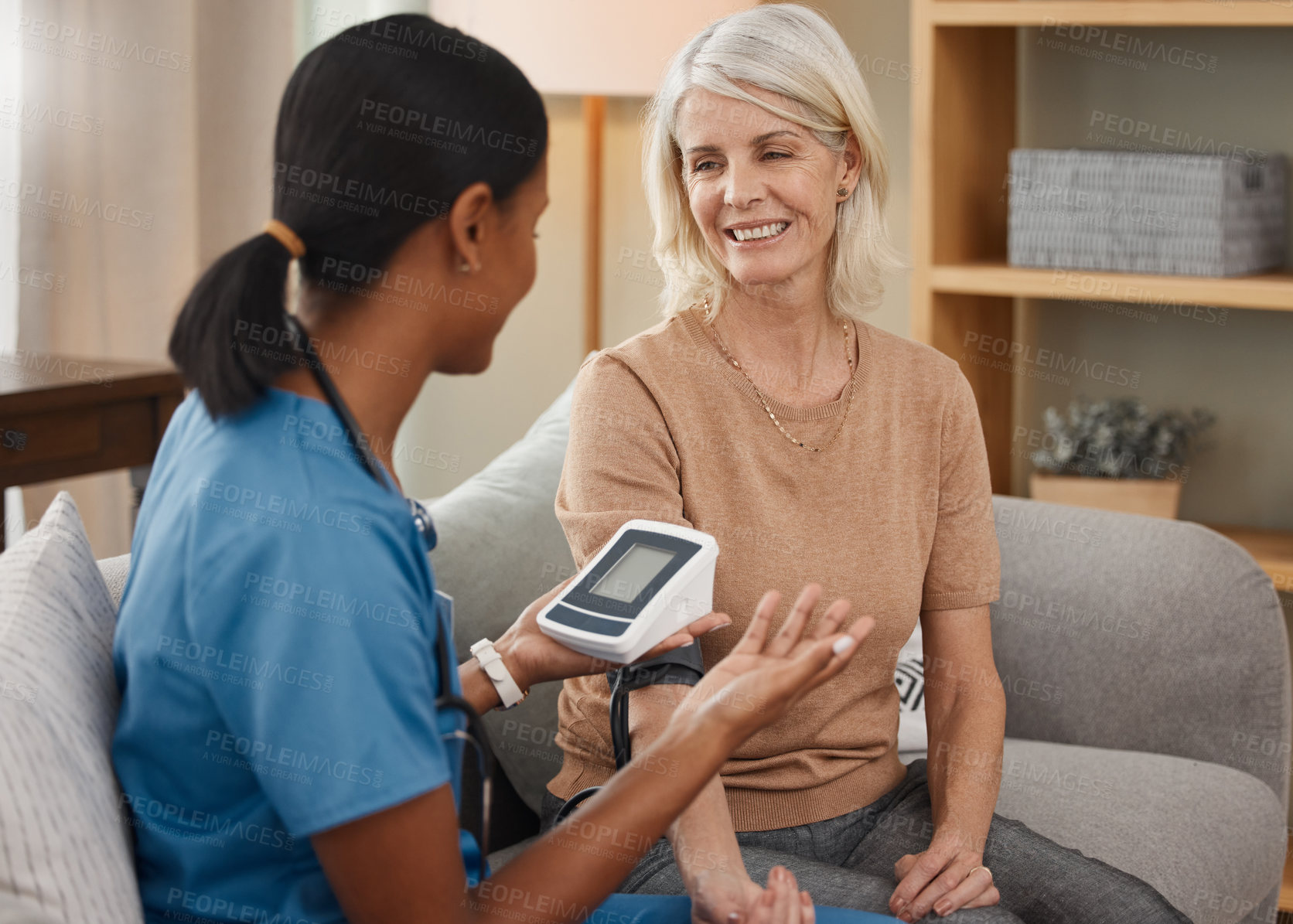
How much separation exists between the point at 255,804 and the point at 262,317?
0.31 metres

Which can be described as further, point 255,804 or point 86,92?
point 86,92

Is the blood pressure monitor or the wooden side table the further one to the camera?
the wooden side table

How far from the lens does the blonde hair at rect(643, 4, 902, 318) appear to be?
1.35 meters

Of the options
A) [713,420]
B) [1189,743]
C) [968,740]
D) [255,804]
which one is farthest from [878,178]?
[255,804]

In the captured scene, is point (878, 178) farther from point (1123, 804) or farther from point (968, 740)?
point (1123, 804)

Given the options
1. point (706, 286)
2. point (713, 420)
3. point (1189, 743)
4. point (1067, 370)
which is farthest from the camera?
point (1067, 370)

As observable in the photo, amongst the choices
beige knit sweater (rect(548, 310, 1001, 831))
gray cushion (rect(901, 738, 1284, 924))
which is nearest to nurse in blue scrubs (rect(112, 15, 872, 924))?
beige knit sweater (rect(548, 310, 1001, 831))

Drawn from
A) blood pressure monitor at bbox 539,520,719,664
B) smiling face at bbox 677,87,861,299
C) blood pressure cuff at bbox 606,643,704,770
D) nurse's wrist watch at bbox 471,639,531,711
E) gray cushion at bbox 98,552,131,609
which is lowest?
blood pressure cuff at bbox 606,643,704,770

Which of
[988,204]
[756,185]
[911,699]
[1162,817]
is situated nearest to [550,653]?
[756,185]

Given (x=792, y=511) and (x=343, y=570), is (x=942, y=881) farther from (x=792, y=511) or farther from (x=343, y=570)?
(x=343, y=570)

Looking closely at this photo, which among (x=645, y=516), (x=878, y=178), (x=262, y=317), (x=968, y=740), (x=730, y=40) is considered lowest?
(x=968, y=740)

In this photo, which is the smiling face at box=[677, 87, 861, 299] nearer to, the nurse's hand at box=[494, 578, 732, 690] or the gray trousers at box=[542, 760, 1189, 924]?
the nurse's hand at box=[494, 578, 732, 690]

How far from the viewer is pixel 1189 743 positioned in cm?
171

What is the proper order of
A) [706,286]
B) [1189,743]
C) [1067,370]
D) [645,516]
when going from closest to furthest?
[645,516]
[706,286]
[1189,743]
[1067,370]
